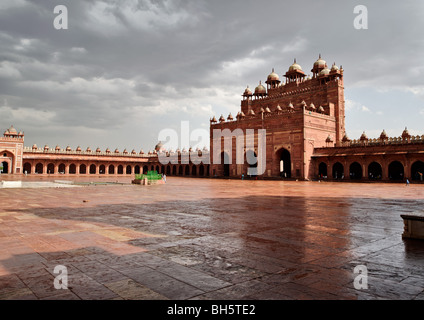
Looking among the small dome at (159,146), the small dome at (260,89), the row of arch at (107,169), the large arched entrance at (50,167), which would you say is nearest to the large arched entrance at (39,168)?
the row of arch at (107,169)

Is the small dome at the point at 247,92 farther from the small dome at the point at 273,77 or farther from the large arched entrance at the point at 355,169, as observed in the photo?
the large arched entrance at the point at 355,169

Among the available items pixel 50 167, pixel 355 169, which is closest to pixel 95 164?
pixel 50 167

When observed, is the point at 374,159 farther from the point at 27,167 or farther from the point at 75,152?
the point at 27,167

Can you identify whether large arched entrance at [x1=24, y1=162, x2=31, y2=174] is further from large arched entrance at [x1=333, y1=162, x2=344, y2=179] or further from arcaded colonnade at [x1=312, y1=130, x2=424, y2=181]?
large arched entrance at [x1=333, y1=162, x2=344, y2=179]

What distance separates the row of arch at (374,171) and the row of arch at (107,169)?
19557 mm

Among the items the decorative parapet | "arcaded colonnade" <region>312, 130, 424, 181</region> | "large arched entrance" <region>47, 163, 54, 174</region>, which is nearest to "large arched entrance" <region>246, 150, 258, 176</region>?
"arcaded colonnade" <region>312, 130, 424, 181</region>

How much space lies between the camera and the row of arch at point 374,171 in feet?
88.6

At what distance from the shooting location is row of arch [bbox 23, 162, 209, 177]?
1776 inches

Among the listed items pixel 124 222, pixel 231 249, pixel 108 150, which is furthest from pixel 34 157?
pixel 231 249

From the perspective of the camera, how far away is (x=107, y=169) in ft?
166

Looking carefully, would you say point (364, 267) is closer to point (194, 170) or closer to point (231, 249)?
point (231, 249)

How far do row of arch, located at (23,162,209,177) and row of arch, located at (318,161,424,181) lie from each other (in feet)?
64.2

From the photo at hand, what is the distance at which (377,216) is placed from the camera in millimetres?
6699

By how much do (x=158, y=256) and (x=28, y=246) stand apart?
1.82 meters
